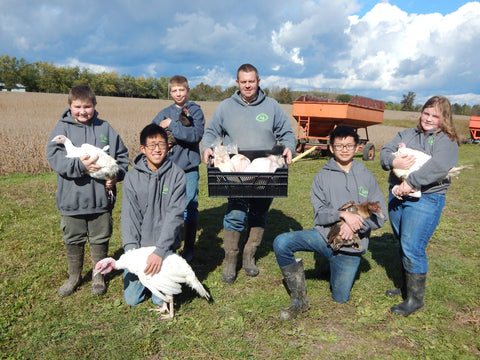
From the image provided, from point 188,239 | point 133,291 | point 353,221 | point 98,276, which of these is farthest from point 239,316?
point 98,276

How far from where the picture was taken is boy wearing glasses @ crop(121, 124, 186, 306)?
3.31 m

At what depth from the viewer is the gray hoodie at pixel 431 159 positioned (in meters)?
3.06

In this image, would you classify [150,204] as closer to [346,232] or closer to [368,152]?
[346,232]

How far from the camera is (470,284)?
4047mm

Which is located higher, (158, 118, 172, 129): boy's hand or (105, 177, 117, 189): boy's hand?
(158, 118, 172, 129): boy's hand

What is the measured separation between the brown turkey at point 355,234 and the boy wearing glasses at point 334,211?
2.2 inches

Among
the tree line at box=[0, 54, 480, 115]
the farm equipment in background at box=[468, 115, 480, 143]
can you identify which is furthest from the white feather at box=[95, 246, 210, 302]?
the tree line at box=[0, 54, 480, 115]

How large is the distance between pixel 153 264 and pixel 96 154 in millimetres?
1195

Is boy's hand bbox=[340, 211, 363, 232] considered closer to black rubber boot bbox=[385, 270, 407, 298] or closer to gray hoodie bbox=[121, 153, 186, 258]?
black rubber boot bbox=[385, 270, 407, 298]

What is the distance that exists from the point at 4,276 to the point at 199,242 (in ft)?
8.23

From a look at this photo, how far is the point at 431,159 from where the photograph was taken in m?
3.08

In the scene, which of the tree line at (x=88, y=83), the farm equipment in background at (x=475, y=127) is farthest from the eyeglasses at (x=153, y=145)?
the tree line at (x=88, y=83)

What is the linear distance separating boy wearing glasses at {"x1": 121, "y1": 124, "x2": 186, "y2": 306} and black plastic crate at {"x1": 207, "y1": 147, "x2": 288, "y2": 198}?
359 mm

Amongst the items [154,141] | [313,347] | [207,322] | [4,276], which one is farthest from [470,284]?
[4,276]
